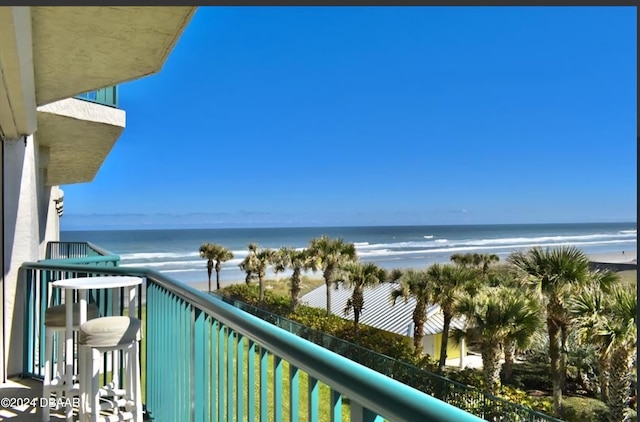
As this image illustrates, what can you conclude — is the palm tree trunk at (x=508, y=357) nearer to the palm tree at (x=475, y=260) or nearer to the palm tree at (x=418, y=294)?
the palm tree at (x=418, y=294)

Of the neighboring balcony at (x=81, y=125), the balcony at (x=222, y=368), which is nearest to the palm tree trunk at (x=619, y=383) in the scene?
the balcony at (x=222, y=368)

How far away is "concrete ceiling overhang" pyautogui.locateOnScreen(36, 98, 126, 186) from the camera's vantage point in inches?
221

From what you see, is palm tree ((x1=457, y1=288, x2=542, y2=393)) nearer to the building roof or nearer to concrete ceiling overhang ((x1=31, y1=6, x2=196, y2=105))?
the building roof

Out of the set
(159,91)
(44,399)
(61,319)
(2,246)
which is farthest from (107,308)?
(159,91)

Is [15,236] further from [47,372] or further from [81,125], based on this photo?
[81,125]

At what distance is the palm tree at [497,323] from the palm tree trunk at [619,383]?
238 cm

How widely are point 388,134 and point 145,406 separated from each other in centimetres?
8181

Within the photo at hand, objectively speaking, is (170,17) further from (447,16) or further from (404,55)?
(404,55)

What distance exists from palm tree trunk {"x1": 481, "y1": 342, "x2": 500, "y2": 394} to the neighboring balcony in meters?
11.4

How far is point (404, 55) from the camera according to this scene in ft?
277

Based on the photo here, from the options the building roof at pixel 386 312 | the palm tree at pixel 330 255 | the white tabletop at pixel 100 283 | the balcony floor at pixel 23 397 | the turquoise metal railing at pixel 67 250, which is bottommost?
the building roof at pixel 386 312

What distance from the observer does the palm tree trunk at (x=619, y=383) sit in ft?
37.0

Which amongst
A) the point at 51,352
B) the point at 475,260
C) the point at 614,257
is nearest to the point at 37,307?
the point at 51,352

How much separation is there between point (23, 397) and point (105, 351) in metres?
1.53
